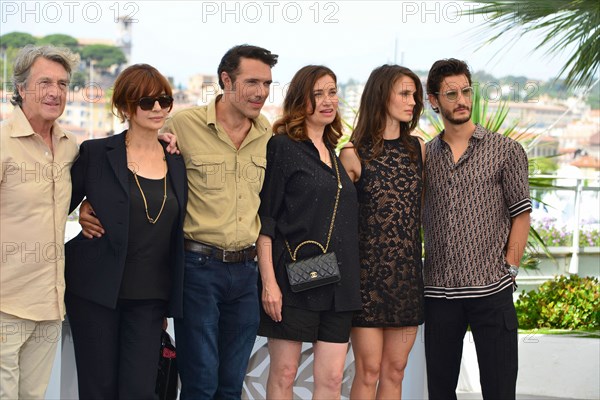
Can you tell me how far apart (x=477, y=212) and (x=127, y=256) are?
149 centimetres

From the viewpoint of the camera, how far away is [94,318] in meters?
3.21

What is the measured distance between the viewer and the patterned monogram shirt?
12.3 feet

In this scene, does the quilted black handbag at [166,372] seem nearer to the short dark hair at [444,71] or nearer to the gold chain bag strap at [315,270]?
the gold chain bag strap at [315,270]

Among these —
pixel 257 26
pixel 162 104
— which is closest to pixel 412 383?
pixel 162 104

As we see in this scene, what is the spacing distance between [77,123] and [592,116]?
59663 mm

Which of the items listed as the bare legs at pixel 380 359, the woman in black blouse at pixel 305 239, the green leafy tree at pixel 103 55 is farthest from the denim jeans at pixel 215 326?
the green leafy tree at pixel 103 55

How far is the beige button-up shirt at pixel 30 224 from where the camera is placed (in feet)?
9.99

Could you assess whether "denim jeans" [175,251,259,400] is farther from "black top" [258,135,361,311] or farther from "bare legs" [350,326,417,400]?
"bare legs" [350,326,417,400]

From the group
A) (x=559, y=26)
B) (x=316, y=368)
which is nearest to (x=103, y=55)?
(x=559, y=26)

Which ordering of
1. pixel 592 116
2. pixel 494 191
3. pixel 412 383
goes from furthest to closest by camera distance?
pixel 592 116, pixel 412 383, pixel 494 191

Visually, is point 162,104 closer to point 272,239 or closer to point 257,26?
point 272,239

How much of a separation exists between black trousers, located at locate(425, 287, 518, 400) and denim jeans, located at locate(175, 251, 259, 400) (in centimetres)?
83

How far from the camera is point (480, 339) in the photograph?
149 inches

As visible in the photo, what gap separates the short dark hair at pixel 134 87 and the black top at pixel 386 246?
3.07 ft
